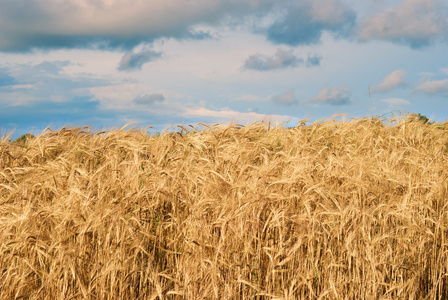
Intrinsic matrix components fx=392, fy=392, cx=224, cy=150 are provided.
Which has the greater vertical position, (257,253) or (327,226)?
(327,226)

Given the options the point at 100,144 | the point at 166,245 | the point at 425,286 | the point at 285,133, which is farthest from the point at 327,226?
the point at 100,144

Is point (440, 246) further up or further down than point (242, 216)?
further down

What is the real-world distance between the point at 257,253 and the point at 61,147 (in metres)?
3.72

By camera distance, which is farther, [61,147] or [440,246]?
[61,147]

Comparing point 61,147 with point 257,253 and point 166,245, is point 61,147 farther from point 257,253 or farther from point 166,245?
point 257,253

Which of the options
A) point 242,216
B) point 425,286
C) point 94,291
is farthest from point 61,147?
point 425,286

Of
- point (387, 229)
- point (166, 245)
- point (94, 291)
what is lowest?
point (94, 291)

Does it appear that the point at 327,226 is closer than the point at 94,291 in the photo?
No

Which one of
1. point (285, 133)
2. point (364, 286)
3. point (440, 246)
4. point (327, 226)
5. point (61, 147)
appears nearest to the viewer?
point (364, 286)

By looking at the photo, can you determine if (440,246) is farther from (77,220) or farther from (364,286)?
(77,220)

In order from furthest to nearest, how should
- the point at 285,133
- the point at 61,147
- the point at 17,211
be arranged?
the point at 285,133, the point at 61,147, the point at 17,211

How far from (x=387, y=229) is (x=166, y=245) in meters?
1.74

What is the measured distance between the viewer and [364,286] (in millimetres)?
2709

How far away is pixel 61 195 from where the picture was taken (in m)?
3.65
